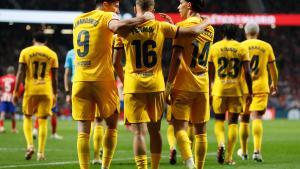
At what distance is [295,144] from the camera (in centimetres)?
1917

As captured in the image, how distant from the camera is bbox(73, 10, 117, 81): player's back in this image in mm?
9555

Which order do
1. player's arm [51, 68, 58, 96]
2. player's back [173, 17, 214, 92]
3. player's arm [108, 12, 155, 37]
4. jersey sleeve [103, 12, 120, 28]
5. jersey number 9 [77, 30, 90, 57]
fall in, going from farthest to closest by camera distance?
player's arm [51, 68, 58, 96] < player's back [173, 17, 214, 92] < jersey number 9 [77, 30, 90, 57] < jersey sleeve [103, 12, 120, 28] < player's arm [108, 12, 155, 37]

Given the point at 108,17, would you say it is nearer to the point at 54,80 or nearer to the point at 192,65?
the point at 192,65

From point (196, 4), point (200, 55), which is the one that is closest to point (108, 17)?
point (196, 4)

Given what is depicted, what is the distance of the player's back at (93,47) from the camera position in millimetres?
9555

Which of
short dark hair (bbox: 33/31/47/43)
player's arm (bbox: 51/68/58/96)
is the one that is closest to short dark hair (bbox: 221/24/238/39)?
player's arm (bbox: 51/68/58/96)

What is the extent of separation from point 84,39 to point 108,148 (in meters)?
1.52

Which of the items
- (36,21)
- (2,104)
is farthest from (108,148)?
(36,21)

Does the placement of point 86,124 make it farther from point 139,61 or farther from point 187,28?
point 187,28

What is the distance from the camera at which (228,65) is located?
13.1 m

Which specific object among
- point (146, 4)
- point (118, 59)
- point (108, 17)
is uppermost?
point (146, 4)

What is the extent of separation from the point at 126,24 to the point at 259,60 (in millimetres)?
5623

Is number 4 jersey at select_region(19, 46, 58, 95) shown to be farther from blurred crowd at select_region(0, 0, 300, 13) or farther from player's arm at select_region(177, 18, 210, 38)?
blurred crowd at select_region(0, 0, 300, 13)

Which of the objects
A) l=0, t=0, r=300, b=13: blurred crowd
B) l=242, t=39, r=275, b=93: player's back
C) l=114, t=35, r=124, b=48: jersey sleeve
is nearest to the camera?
l=114, t=35, r=124, b=48: jersey sleeve
